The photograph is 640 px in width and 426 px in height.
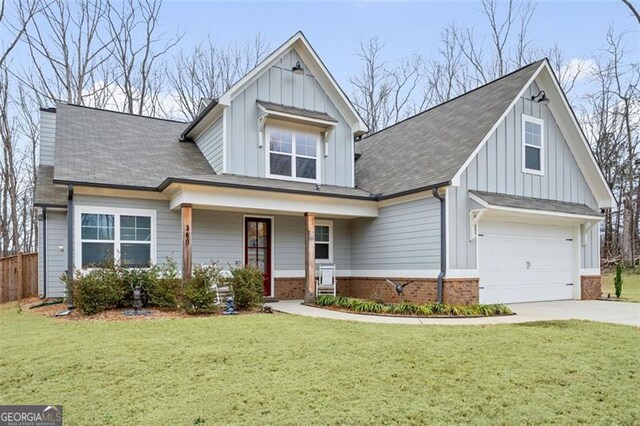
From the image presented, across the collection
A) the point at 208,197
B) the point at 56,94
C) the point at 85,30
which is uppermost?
the point at 85,30

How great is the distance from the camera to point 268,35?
28672 millimetres

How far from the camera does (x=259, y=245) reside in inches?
526

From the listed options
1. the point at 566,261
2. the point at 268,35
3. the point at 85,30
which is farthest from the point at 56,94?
the point at 566,261

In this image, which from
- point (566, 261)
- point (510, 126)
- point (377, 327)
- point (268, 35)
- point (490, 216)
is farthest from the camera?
point (268, 35)

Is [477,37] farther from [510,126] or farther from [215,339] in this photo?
[215,339]

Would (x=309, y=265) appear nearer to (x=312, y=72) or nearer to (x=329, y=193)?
(x=329, y=193)

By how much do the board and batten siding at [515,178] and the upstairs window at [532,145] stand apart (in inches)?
5.6

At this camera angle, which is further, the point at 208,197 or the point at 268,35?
the point at 268,35

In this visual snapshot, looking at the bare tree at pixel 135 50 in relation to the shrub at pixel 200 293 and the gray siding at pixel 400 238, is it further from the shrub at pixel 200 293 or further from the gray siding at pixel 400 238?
the shrub at pixel 200 293

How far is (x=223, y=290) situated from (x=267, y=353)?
552cm

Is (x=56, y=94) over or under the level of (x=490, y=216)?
over

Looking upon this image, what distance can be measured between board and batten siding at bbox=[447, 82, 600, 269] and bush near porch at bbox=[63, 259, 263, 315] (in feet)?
16.1

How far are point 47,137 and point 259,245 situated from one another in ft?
25.8

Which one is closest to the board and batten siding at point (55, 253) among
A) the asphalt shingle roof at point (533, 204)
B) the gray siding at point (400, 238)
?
the gray siding at point (400, 238)
